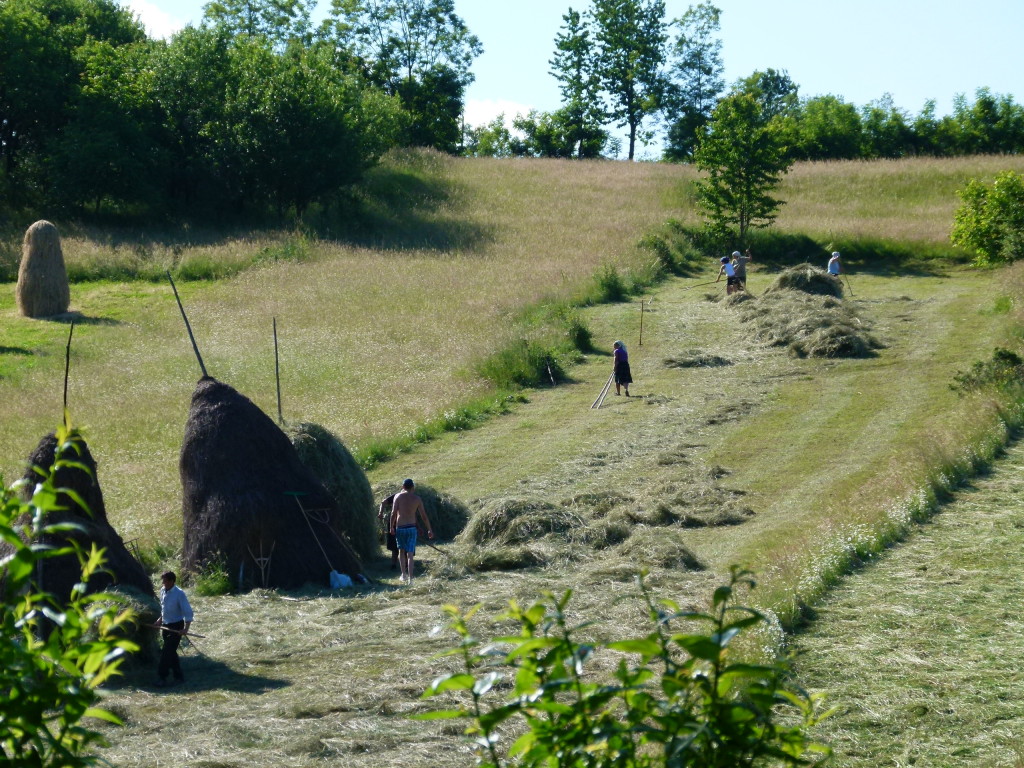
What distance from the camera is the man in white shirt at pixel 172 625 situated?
35.8ft

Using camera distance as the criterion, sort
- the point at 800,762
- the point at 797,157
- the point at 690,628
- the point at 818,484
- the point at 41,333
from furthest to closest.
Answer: the point at 797,157 < the point at 41,333 < the point at 818,484 < the point at 690,628 < the point at 800,762

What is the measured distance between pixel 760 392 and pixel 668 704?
2352 centimetres

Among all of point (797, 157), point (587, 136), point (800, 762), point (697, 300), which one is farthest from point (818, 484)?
point (587, 136)

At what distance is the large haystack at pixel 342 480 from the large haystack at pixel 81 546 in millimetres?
3924

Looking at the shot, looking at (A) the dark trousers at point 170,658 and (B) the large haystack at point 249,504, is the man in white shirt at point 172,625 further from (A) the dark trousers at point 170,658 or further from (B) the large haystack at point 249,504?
(B) the large haystack at point 249,504

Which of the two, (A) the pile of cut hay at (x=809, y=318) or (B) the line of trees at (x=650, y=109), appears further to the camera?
(B) the line of trees at (x=650, y=109)

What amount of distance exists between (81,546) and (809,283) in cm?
2621

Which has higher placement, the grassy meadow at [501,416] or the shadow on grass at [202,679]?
the grassy meadow at [501,416]

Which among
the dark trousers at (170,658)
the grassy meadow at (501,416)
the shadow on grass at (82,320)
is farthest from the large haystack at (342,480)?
the shadow on grass at (82,320)

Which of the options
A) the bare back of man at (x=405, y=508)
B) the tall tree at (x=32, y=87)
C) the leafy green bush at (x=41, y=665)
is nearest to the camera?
the leafy green bush at (x=41, y=665)

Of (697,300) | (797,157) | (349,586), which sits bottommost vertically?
(349,586)

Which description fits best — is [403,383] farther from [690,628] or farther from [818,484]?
[690,628]

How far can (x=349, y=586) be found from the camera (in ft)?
47.5

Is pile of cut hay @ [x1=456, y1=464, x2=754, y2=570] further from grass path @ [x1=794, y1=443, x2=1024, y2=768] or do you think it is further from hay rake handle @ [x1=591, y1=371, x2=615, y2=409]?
hay rake handle @ [x1=591, y1=371, x2=615, y2=409]
